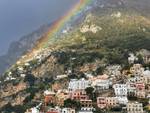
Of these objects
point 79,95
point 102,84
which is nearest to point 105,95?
point 102,84

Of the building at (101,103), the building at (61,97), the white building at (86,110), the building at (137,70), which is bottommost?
the white building at (86,110)

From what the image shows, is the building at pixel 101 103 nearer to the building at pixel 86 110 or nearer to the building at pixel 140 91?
the building at pixel 86 110

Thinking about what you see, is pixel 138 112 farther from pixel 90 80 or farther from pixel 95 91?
pixel 90 80

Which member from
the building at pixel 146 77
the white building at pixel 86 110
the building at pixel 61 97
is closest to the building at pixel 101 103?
the white building at pixel 86 110

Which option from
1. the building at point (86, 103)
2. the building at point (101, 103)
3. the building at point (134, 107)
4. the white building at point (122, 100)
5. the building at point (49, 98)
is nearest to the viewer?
the building at point (134, 107)

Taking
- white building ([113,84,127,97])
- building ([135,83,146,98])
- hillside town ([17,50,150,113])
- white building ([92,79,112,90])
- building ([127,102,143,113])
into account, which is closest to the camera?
building ([127,102,143,113])

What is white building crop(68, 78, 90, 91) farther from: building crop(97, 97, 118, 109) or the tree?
building crop(97, 97, 118, 109)

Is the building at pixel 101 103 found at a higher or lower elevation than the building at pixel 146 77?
lower

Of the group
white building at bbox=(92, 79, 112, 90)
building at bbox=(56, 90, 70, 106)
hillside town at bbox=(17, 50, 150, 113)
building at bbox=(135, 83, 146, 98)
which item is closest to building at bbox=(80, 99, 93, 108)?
hillside town at bbox=(17, 50, 150, 113)

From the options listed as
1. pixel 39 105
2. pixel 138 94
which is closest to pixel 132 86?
pixel 138 94
